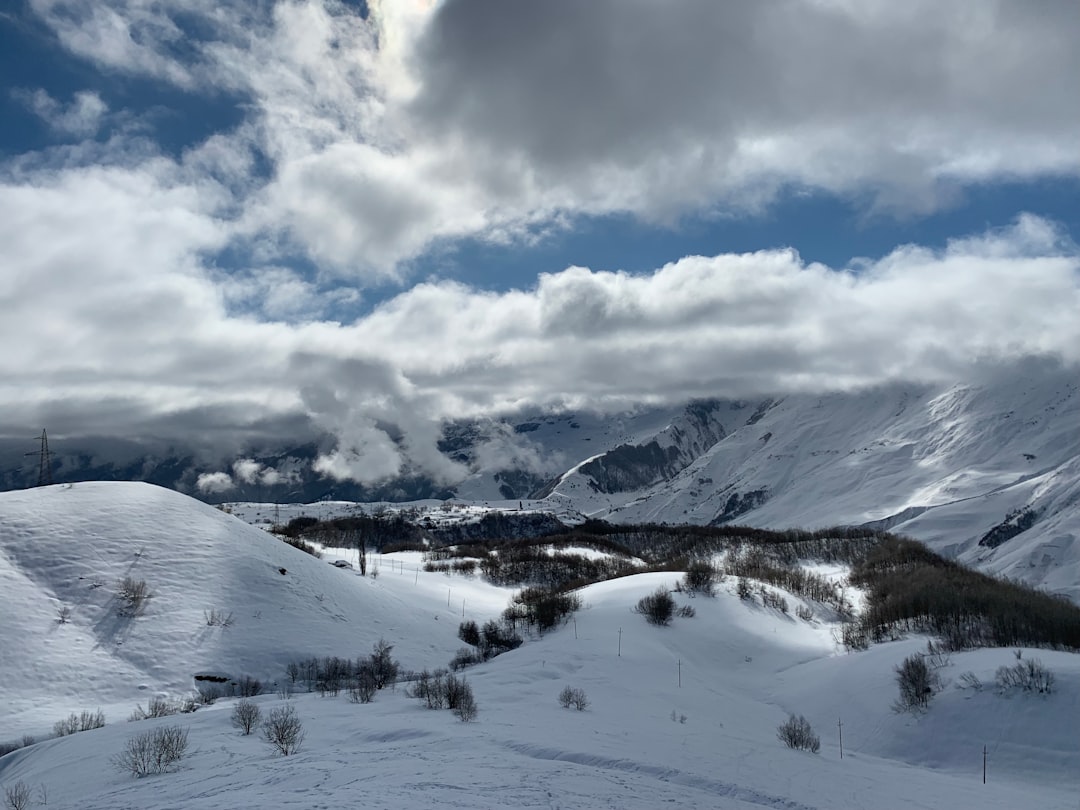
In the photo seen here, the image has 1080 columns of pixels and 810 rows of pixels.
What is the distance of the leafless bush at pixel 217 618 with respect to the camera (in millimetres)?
42312

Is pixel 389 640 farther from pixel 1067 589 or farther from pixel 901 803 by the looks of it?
pixel 1067 589

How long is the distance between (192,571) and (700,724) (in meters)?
33.7

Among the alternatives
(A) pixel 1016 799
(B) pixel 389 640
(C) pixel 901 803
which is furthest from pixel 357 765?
(B) pixel 389 640

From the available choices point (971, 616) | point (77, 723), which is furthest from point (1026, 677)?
point (77, 723)

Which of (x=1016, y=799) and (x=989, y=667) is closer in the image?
(x=1016, y=799)

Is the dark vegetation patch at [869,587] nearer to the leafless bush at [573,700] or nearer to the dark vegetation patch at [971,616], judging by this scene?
the dark vegetation patch at [971,616]

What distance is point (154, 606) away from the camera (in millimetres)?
42094

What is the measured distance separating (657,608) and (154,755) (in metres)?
38.6

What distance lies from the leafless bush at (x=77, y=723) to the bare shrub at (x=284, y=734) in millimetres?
13107

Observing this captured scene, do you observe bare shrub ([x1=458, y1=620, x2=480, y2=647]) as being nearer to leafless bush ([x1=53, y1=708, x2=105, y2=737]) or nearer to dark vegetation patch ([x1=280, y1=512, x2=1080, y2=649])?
dark vegetation patch ([x1=280, y1=512, x2=1080, y2=649])

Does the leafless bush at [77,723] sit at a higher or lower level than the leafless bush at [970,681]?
lower

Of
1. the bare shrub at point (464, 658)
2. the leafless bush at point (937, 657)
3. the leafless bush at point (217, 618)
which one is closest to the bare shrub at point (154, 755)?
the leafless bush at point (217, 618)

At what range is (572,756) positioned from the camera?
18266mm

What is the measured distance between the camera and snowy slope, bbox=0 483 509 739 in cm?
3606
